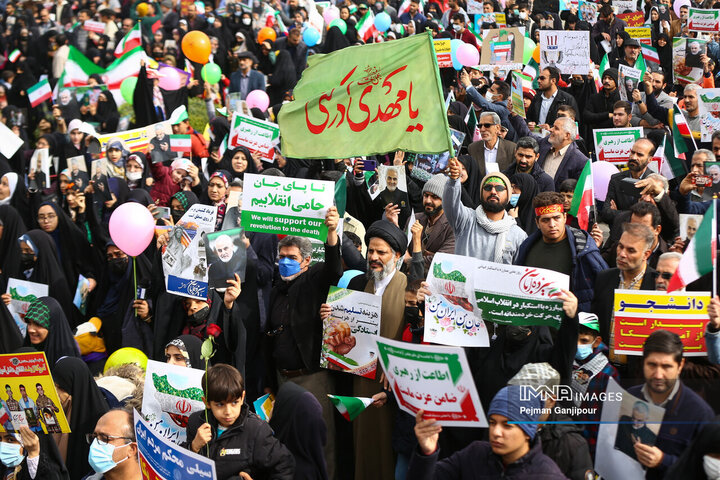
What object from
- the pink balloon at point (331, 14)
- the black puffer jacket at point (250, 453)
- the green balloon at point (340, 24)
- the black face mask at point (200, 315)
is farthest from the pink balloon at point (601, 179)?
the pink balloon at point (331, 14)

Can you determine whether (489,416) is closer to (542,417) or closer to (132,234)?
(542,417)

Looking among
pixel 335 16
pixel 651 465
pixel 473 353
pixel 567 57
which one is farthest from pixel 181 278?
pixel 335 16

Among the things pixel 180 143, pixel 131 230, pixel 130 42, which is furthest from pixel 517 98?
pixel 130 42

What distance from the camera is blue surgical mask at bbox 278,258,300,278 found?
20.9ft

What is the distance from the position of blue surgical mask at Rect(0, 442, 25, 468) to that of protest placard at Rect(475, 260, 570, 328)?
2.67 metres

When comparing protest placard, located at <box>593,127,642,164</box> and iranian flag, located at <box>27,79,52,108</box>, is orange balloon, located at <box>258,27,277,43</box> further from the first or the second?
protest placard, located at <box>593,127,642,164</box>

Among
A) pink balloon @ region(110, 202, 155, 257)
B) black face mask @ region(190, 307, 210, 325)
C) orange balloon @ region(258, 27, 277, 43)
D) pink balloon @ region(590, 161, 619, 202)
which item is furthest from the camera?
orange balloon @ region(258, 27, 277, 43)

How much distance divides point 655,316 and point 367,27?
12.4m

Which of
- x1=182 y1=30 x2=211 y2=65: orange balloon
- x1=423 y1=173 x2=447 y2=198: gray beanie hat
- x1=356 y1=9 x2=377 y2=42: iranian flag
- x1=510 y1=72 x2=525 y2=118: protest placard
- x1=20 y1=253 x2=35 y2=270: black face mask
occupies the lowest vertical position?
x1=20 y1=253 x2=35 y2=270: black face mask

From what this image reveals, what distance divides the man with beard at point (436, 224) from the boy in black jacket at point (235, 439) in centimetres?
262

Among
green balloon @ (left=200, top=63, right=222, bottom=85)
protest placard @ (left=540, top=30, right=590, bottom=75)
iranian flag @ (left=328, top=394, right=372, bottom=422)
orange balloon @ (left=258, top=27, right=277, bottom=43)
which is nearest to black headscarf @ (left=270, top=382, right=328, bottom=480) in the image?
iranian flag @ (left=328, top=394, right=372, bottom=422)

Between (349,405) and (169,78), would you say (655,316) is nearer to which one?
(349,405)

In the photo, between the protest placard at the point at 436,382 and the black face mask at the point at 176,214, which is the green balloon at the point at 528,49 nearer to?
the black face mask at the point at 176,214

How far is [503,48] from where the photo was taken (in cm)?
1241
